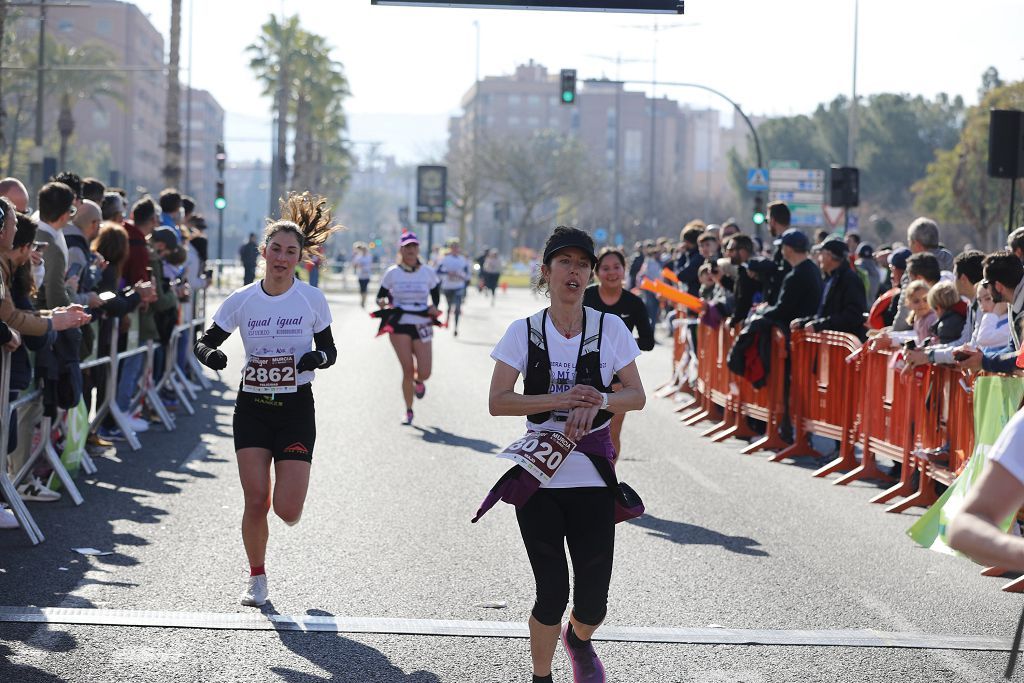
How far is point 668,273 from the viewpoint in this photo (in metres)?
16.9

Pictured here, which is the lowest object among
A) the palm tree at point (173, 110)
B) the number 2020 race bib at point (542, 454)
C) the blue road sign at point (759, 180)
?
the number 2020 race bib at point (542, 454)

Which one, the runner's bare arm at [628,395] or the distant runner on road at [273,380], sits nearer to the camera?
the runner's bare arm at [628,395]

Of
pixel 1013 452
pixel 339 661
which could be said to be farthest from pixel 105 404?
pixel 1013 452

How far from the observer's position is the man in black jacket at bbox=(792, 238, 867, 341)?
12.6 m

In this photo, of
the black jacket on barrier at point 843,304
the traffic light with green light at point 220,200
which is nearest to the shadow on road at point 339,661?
the black jacket on barrier at point 843,304

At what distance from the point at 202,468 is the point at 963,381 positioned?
18.8 ft

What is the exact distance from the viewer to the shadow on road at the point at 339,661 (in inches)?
224

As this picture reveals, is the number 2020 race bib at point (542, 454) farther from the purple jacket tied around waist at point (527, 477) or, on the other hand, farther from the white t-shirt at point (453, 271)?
the white t-shirt at point (453, 271)

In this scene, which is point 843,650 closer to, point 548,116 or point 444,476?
point 444,476

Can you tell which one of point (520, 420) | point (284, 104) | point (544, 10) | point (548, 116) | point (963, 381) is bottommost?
point (520, 420)

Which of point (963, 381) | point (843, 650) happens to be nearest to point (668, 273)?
point (963, 381)

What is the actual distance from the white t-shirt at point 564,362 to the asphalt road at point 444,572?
105 cm

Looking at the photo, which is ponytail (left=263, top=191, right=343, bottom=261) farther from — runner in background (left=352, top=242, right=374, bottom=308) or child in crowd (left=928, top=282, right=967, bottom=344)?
runner in background (left=352, top=242, right=374, bottom=308)

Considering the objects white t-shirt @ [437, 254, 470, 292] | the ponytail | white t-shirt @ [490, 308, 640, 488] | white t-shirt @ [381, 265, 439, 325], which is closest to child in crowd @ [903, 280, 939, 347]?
the ponytail
